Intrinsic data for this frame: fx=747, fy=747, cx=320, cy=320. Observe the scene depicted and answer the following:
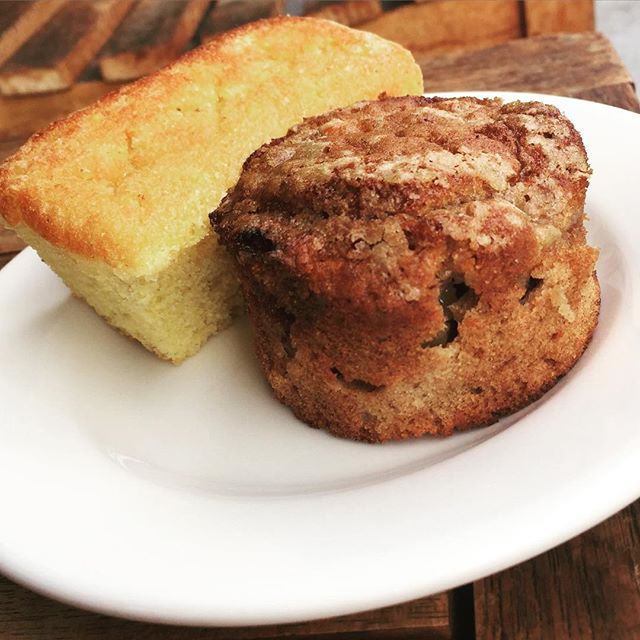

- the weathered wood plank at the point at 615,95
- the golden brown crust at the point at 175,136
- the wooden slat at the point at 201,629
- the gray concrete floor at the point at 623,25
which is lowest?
the gray concrete floor at the point at 623,25

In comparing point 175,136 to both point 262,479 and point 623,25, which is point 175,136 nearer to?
point 262,479

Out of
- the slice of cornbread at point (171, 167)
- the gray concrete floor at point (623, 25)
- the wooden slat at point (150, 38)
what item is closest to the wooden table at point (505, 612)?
the slice of cornbread at point (171, 167)

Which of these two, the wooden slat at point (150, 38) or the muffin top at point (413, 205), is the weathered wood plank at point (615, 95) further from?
the wooden slat at point (150, 38)

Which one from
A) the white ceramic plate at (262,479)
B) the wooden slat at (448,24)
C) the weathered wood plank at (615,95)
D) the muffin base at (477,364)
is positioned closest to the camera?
the white ceramic plate at (262,479)

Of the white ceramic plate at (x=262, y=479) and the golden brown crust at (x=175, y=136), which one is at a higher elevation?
the golden brown crust at (x=175, y=136)

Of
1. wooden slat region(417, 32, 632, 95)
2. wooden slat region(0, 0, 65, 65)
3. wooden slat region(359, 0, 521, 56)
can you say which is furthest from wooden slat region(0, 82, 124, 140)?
wooden slat region(417, 32, 632, 95)

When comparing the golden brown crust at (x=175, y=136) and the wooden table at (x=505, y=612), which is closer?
the wooden table at (x=505, y=612)

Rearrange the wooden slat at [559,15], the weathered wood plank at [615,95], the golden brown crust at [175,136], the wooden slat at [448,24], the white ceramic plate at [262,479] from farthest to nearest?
the wooden slat at [448,24] < the wooden slat at [559,15] < the weathered wood plank at [615,95] < the golden brown crust at [175,136] < the white ceramic plate at [262,479]

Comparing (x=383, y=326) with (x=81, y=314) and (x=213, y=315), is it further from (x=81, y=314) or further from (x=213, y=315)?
(x=81, y=314)
